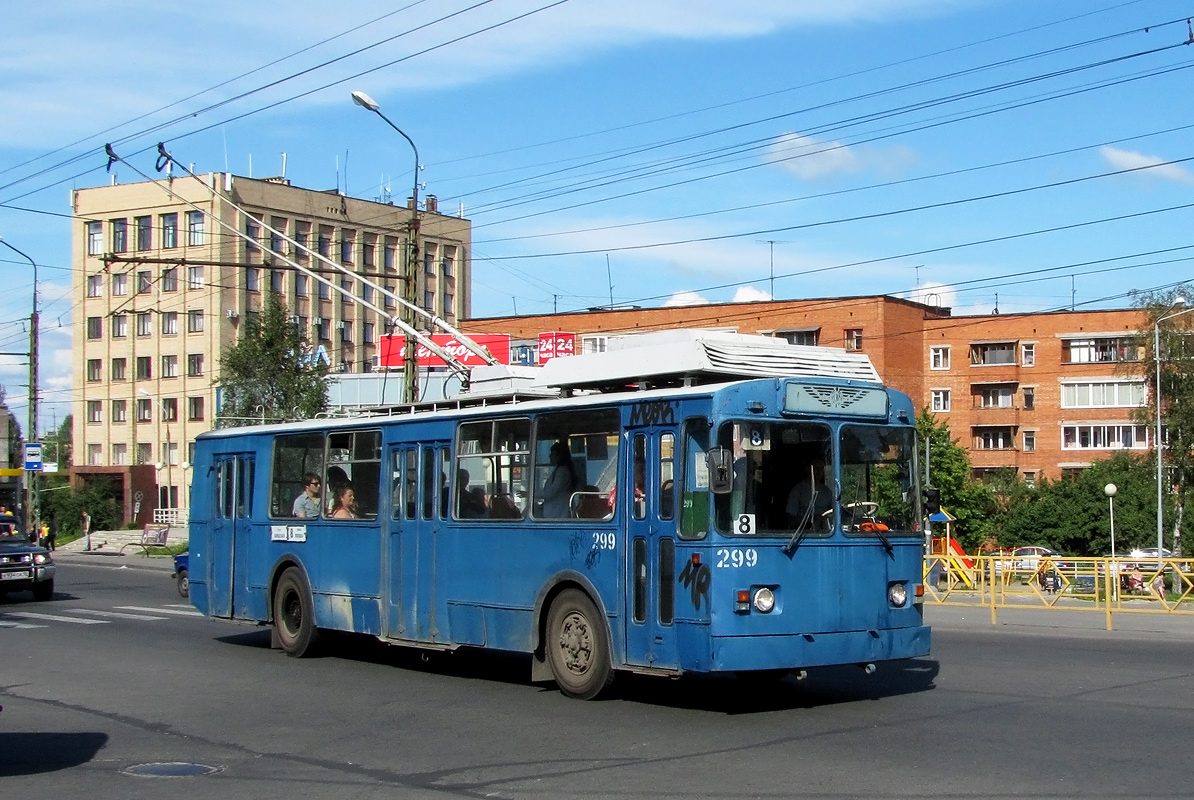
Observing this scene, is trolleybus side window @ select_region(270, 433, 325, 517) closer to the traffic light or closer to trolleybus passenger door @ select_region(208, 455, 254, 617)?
trolleybus passenger door @ select_region(208, 455, 254, 617)

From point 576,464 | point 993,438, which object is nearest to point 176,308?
point 993,438

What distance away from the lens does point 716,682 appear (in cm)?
1384

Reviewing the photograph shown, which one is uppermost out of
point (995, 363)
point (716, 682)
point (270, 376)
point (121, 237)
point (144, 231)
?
point (144, 231)

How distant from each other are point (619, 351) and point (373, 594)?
4239 mm

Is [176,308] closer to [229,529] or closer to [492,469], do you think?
[229,529]

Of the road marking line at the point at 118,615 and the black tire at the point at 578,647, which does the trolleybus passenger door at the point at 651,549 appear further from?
the road marking line at the point at 118,615

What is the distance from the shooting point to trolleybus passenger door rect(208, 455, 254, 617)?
1761 centimetres

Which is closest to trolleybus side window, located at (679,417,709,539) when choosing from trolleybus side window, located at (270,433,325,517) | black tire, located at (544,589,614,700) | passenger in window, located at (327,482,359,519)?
black tire, located at (544,589,614,700)

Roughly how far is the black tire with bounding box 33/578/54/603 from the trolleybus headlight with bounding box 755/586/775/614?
66.8ft

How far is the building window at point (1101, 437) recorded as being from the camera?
81250 millimetres

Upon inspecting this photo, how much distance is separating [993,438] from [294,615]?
7380cm

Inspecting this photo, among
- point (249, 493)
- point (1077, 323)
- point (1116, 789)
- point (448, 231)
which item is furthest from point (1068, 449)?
point (1116, 789)

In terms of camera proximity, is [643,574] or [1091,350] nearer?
[643,574]

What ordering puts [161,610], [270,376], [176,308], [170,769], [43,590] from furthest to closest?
[176,308], [270,376], [43,590], [161,610], [170,769]
